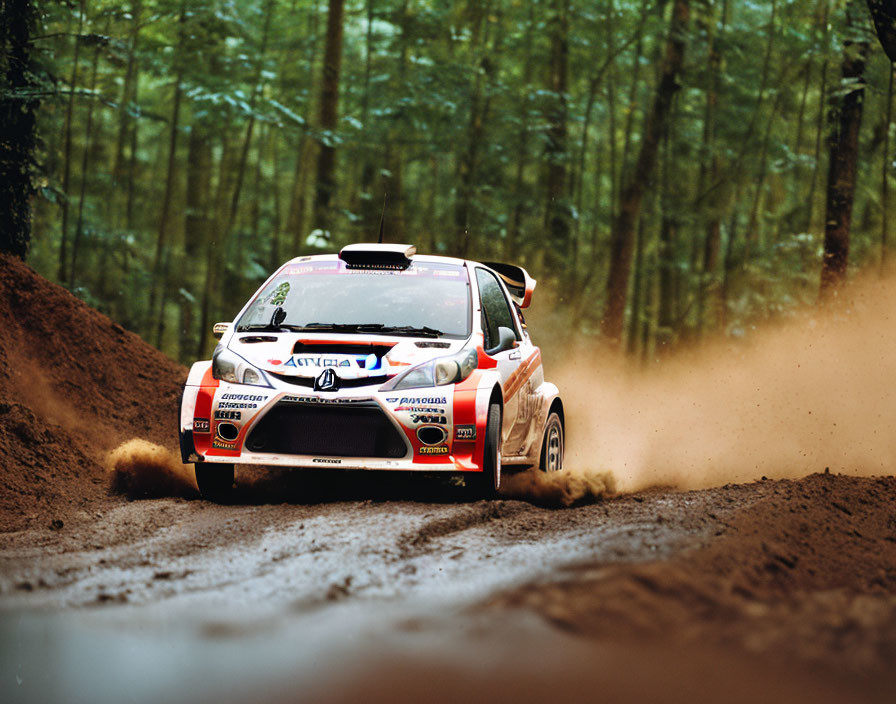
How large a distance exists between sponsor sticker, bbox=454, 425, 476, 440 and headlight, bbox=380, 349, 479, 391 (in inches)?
14.9

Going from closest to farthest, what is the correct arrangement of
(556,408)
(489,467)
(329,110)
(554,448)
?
(489,467), (554,448), (556,408), (329,110)

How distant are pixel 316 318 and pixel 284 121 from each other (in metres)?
13.3

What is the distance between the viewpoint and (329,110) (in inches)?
850

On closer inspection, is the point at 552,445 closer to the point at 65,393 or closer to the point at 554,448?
the point at 554,448

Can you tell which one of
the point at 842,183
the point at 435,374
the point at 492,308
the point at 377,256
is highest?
the point at 842,183

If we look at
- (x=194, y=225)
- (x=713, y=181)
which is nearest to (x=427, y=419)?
(x=194, y=225)

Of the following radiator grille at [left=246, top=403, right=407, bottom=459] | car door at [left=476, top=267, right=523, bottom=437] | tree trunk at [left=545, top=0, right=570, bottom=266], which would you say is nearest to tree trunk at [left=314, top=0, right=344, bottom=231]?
tree trunk at [left=545, top=0, right=570, bottom=266]

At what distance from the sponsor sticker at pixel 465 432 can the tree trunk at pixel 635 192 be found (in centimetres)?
1447

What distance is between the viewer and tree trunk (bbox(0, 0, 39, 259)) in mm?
12734

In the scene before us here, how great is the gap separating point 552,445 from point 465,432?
8.66 feet

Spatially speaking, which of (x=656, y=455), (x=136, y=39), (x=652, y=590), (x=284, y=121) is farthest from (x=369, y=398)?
(x=136, y=39)

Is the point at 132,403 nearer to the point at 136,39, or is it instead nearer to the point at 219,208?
the point at 136,39

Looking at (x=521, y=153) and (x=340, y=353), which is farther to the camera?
(x=521, y=153)

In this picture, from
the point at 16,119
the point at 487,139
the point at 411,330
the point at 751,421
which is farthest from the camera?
the point at 487,139
